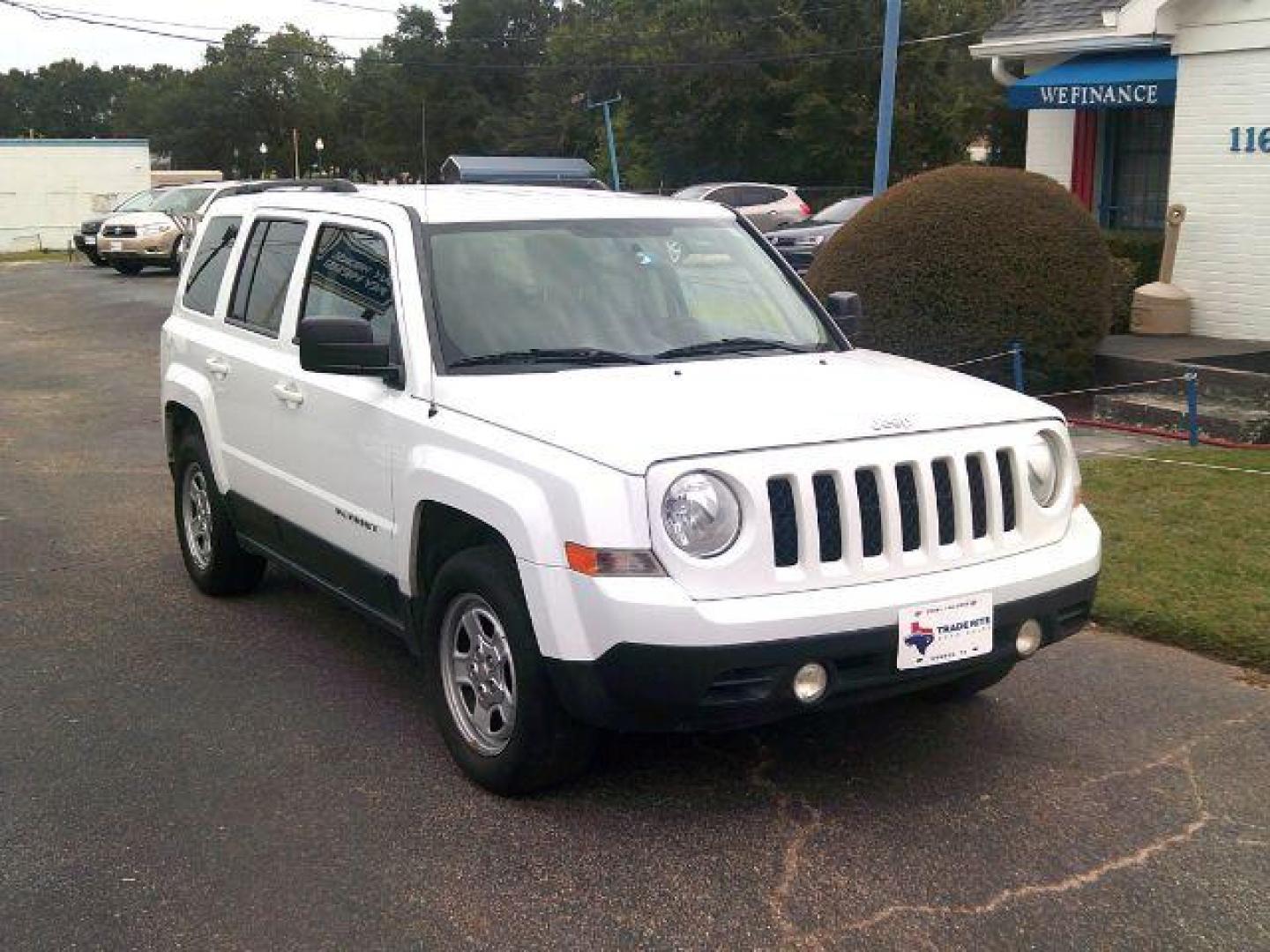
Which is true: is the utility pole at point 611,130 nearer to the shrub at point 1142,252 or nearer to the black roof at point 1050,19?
the black roof at point 1050,19

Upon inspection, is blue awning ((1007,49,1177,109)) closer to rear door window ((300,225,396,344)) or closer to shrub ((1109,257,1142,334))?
shrub ((1109,257,1142,334))

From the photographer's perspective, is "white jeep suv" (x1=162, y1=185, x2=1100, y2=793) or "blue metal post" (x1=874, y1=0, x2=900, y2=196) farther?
"blue metal post" (x1=874, y1=0, x2=900, y2=196)

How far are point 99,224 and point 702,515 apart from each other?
30.5 m

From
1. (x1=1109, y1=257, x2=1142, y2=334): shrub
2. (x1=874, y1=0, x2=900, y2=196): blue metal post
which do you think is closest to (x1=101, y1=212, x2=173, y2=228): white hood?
(x1=874, y1=0, x2=900, y2=196): blue metal post

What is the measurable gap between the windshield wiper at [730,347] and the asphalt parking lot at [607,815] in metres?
1.35

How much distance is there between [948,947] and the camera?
3.52 metres

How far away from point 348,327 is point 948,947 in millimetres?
2706

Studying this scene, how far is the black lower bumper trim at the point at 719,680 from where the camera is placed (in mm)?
3809

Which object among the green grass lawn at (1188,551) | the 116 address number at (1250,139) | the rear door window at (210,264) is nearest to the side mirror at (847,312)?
the green grass lawn at (1188,551)

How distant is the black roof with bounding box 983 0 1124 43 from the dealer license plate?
13740 mm

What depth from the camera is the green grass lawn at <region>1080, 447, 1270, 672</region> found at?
5988 millimetres

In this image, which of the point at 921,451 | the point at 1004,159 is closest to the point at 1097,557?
the point at 921,451

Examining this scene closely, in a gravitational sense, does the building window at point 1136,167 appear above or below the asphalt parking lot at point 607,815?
above

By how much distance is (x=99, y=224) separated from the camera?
3134 cm
